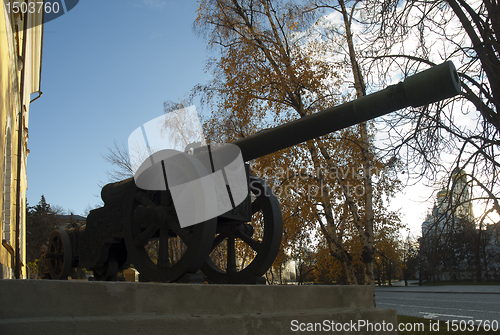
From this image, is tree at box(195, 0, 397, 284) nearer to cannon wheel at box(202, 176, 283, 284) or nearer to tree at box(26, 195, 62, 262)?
cannon wheel at box(202, 176, 283, 284)

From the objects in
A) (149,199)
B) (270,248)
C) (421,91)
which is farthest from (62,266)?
(421,91)

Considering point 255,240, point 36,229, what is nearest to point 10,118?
point 255,240

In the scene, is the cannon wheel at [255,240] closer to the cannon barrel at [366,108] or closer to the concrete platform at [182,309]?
the cannon barrel at [366,108]

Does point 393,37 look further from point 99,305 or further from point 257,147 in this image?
point 99,305

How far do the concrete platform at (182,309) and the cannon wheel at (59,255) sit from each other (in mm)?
3721

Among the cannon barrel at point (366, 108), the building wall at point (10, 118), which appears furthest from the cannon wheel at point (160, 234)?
the building wall at point (10, 118)

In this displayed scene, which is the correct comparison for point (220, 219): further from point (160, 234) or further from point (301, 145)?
point (301, 145)

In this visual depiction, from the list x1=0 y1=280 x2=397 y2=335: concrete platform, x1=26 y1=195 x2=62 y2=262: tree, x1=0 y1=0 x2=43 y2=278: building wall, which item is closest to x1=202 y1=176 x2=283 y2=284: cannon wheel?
x1=0 y1=280 x2=397 y2=335: concrete platform

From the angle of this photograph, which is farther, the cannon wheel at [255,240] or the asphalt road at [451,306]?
the asphalt road at [451,306]

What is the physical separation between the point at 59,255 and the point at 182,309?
13.4 ft

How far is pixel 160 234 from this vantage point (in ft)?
13.8

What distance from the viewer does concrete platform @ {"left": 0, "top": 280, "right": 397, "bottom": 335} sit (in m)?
2.42

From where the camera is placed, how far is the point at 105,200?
486 centimetres

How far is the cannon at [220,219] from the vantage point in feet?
12.1
